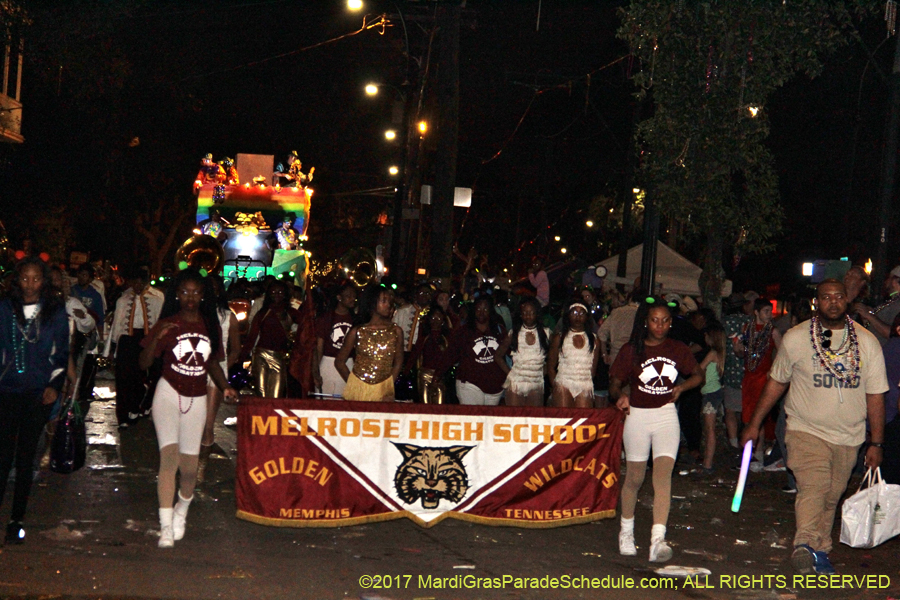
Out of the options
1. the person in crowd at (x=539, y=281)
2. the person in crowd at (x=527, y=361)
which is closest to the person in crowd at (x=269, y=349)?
the person in crowd at (x=527, y=361)

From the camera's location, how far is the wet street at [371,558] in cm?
631

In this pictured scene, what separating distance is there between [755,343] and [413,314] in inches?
210

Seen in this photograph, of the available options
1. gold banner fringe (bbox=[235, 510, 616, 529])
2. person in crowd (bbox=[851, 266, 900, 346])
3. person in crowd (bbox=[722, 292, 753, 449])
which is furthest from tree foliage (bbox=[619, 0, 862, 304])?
gold banner fringe (bbox=[235, 510, 616, 529])

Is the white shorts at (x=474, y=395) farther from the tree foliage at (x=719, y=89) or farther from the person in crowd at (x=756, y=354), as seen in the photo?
the tree foliage at (x=719, y=89)

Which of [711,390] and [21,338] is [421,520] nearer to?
[21,338]

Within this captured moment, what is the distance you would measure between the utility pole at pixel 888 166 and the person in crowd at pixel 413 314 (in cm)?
594

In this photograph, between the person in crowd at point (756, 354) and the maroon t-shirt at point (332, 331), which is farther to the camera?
the person in crowd at point (756, 354)

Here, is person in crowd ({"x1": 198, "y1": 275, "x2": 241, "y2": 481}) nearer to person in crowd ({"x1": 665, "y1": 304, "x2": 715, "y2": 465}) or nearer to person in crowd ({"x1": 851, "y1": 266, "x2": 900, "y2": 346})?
person in crowd ({"x1": 665, "y1": 304, "x2": 715, "y2": 465})

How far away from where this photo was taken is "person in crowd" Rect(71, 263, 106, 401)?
11.8 meters

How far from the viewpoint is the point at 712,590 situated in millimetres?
6637

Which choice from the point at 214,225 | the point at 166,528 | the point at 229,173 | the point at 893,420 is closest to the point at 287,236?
the point at 214,225

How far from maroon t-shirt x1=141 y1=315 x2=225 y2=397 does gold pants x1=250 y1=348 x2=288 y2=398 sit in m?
3.99

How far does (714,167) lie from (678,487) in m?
4.20

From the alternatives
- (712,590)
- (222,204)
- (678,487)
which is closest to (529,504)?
(712,590)
